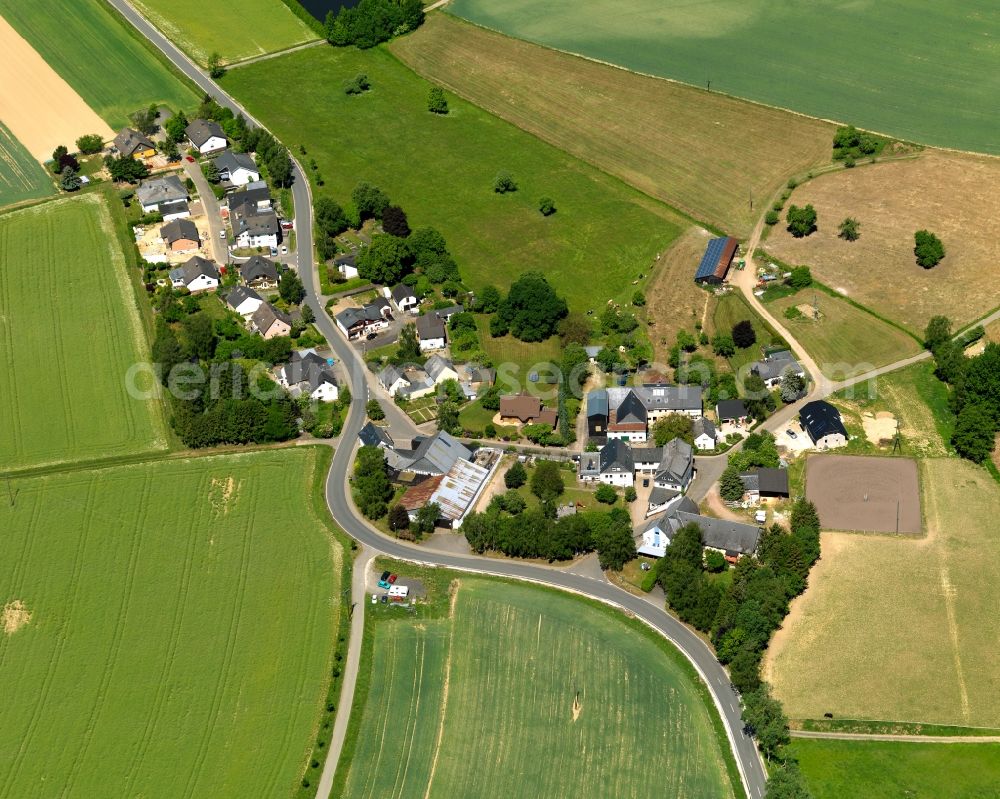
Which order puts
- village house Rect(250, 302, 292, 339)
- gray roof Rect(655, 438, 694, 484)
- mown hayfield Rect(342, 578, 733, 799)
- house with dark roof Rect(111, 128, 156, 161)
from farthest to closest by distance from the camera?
house with dark roof Rect(111, 128, 156, 161) → village house Rect(250, 302, 292, 339) → gray roof Rect(655, 438, 694, 484) → mown hayfield Rect(342, 578, 733, 799)

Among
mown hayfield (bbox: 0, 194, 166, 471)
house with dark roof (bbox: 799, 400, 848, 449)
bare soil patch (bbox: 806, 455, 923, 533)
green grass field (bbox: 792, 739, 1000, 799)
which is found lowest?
mown hayfield (bbox: 0, 194, 166, 471)

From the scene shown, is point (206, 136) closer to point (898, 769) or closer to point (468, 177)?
point (468, 177)

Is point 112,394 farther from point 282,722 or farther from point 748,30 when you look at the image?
point 748,30

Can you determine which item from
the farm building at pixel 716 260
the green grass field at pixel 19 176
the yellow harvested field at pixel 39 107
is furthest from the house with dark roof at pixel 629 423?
the yellow harvested field at pixel 39 107

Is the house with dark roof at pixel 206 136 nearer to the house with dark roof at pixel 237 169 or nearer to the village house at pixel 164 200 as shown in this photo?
the house with dark roof at pixel 237 169

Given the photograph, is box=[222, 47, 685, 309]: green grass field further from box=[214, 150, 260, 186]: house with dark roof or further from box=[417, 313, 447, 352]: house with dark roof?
box=[417, 313, 447, 352]: house with dark roof

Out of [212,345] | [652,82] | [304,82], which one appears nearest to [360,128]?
[304,82]

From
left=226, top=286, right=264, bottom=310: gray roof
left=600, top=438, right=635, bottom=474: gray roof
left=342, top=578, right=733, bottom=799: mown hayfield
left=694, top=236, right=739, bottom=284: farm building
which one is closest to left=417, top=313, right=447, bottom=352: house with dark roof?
left=226, top=286, right=264, bottom=310: gray roof
